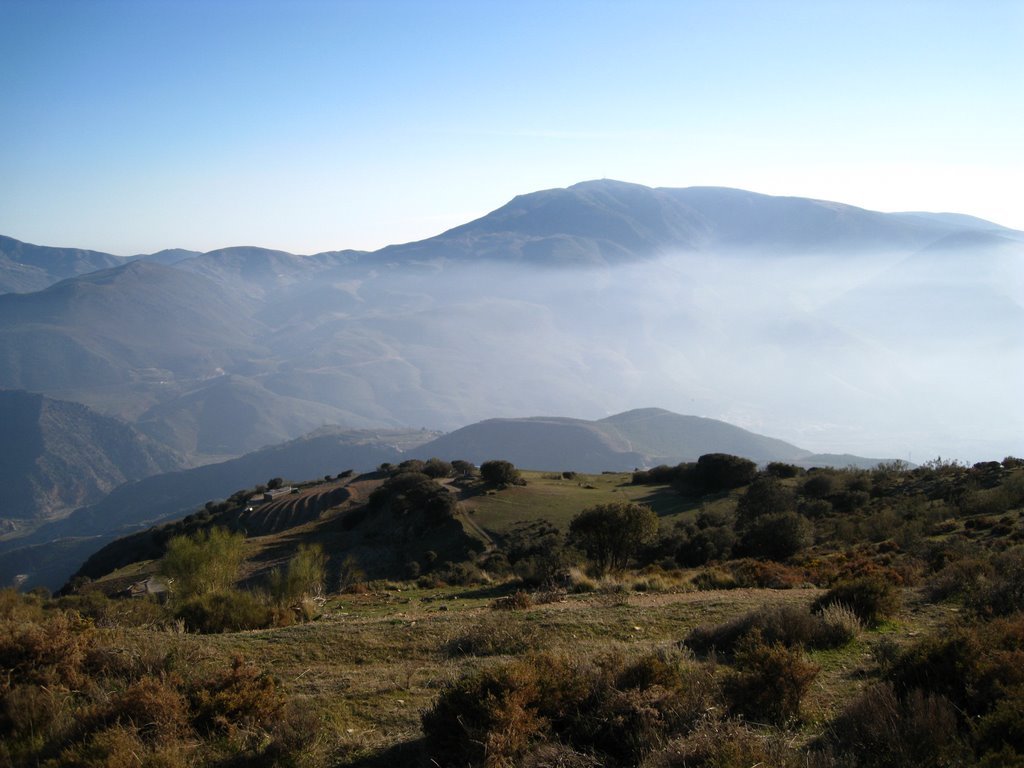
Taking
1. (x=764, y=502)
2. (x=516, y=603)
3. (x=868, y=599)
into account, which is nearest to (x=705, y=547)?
(x=764, y=502)

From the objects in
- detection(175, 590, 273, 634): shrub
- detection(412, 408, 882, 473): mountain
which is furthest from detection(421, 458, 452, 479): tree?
detection(412, 408, 882, 473): mountain

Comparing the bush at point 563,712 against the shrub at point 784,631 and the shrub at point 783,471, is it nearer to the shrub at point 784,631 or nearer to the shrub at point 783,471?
the shrub at point 784,631

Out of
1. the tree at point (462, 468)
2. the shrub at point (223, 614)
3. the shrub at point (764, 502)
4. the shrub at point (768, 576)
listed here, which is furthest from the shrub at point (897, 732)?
the tree at point (462, 468)

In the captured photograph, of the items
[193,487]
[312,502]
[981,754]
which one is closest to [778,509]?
[981,754]

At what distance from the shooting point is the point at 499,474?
148ft

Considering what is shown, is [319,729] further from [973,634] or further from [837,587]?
[837,587]

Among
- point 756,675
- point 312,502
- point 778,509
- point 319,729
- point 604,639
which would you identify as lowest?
point 312,502

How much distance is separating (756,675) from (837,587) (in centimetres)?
516

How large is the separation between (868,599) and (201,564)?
16615mm

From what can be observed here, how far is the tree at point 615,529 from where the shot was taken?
22.8 meters

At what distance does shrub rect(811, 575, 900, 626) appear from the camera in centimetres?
984

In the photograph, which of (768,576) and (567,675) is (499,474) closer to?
(768,576)

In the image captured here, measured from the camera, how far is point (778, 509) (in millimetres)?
30547

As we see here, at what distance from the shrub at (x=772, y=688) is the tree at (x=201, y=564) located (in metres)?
15.9
